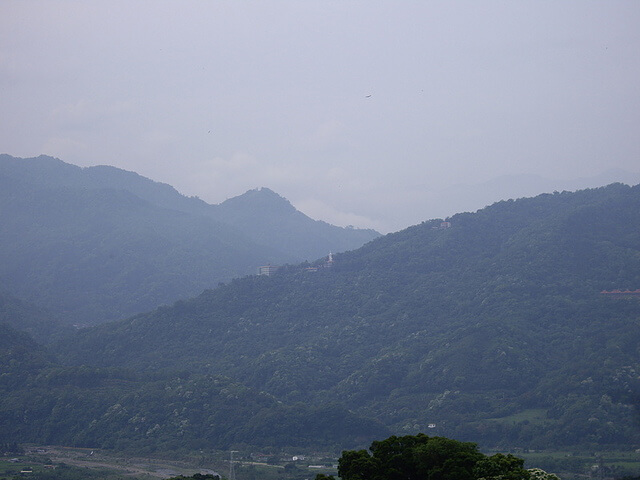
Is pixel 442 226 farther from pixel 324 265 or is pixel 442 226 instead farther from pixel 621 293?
pixel 621 293

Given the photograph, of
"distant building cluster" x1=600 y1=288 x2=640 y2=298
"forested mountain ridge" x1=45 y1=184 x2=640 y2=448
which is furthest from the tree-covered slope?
"distant building cluster" x1=600 y1=288 x2=640 y2=298

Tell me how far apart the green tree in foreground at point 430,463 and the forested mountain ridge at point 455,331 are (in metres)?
38.7

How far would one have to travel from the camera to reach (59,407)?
8331 centimetres

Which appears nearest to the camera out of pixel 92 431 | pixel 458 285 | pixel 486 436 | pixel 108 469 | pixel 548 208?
pixel 108 469

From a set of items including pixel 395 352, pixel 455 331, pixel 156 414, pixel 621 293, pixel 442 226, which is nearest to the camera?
pixel 156 414

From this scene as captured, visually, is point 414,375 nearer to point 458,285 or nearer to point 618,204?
point 458,285

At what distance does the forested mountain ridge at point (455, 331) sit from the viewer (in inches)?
3068

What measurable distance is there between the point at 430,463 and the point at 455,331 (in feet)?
220

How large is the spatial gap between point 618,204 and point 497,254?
18025 millimetres

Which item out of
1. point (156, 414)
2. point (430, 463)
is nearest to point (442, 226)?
point (156, 414)

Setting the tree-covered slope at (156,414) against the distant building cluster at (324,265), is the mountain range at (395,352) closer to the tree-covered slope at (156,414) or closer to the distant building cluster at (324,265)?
the tree-covered slope at (156,414)

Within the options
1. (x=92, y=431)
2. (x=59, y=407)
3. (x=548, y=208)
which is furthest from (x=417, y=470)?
(x=548, y=208)

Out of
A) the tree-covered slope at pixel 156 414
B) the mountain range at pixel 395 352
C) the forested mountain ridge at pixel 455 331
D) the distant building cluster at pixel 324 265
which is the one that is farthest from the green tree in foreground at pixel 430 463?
the distant building cluster at pixel 324 265

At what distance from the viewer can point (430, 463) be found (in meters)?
32.5
